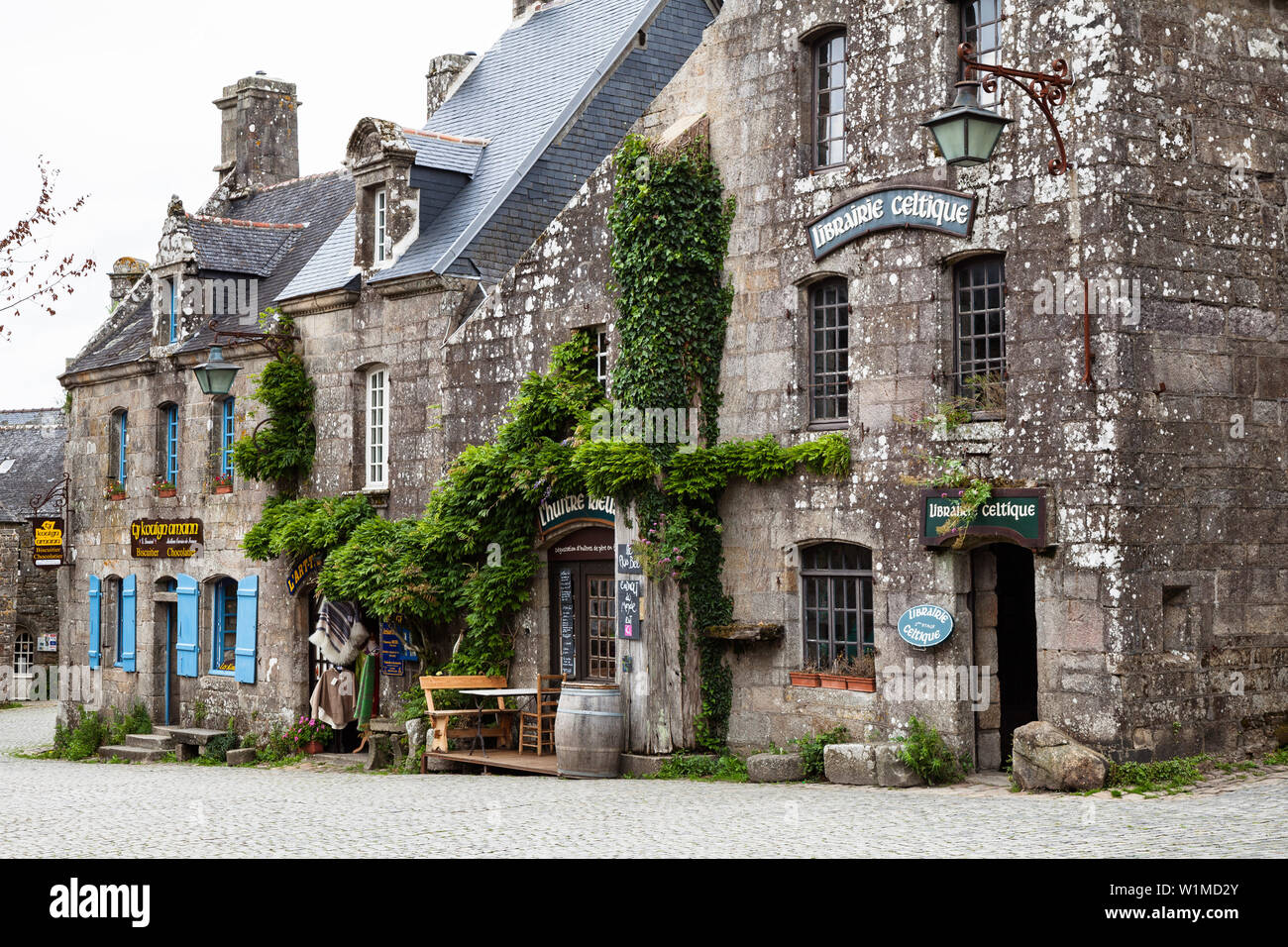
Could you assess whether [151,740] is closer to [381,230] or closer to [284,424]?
[284,424]

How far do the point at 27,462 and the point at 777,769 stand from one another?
104ft

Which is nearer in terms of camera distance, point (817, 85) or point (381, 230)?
point (817, 85)

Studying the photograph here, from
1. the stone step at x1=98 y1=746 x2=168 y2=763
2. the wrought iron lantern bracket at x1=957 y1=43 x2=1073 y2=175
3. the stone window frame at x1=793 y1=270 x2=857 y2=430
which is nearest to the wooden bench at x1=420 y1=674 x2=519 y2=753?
the stone window frame at x1=793 y1=270 x2=857 y2=430

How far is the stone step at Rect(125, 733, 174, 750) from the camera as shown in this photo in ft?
77.2

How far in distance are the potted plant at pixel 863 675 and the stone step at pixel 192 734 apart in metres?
11.7

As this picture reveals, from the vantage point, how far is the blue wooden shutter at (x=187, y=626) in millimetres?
23891

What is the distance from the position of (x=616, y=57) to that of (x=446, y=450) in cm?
583

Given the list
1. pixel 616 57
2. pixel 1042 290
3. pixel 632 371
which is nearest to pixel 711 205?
pixel 632 371

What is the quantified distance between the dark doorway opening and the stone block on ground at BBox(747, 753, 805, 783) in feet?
6.37

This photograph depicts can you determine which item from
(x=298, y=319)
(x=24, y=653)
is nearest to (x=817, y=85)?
(x=298, y=319)

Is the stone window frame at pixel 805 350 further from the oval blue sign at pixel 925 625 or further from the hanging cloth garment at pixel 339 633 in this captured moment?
the hanging cloth garment at pixel 339 633

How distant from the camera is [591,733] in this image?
15188mm

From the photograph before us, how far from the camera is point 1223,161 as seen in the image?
43.8ft

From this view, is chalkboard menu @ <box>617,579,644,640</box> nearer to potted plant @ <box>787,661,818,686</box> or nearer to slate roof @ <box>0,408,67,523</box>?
potted plant @ <box>787,661,818,686</box>
